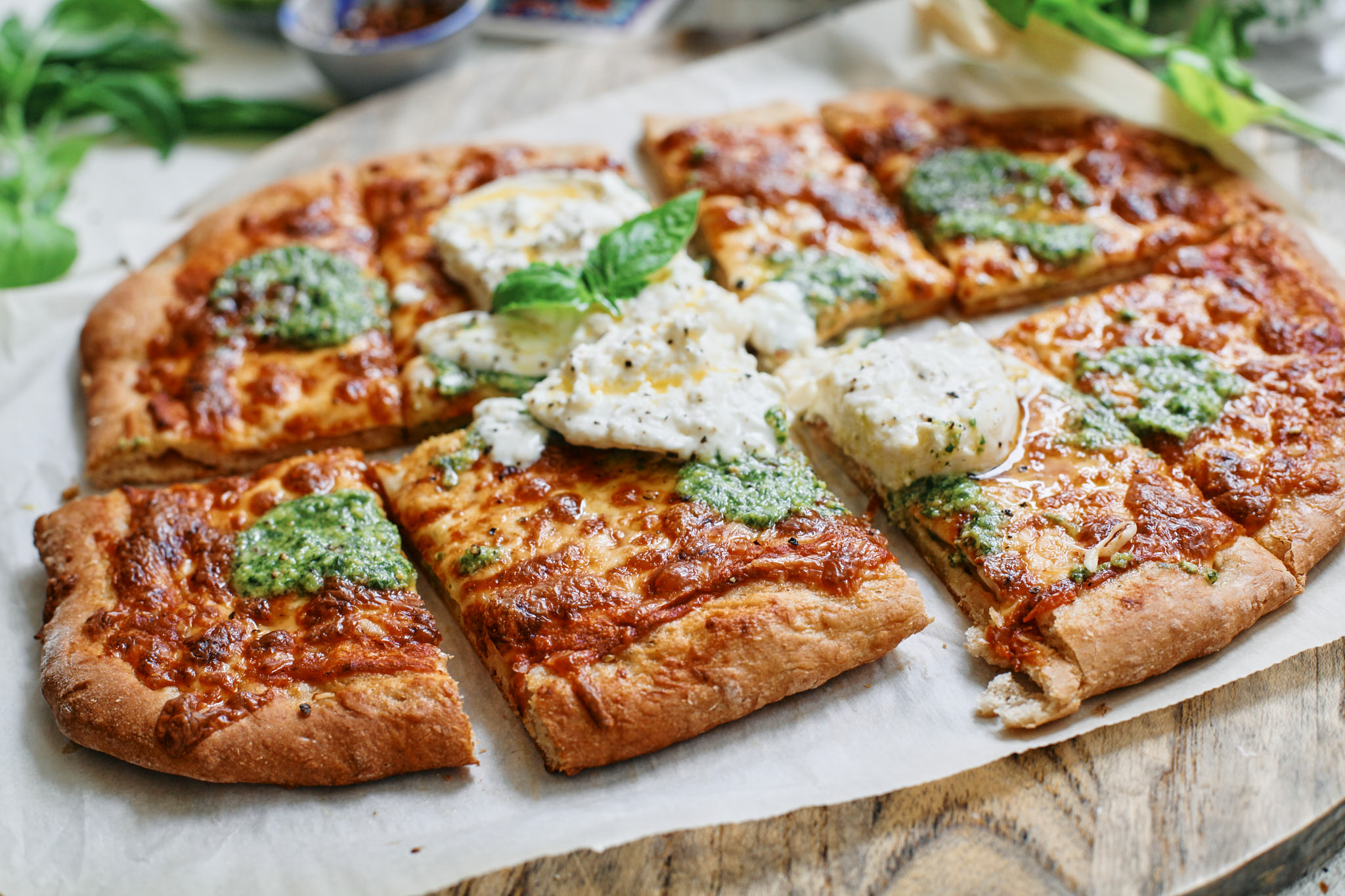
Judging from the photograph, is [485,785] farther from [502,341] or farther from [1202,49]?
[1202,49]

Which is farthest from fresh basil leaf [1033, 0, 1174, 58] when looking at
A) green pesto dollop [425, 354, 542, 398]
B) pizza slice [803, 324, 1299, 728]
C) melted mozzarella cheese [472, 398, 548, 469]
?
melted mozzarella cheese [472, 398, 548, 469]

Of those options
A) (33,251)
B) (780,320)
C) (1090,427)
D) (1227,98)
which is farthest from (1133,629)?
(33,251)

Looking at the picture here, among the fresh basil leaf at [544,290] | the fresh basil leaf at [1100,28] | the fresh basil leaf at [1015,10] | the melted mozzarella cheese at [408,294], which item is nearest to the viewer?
the fresh basil leaf at [544,290]

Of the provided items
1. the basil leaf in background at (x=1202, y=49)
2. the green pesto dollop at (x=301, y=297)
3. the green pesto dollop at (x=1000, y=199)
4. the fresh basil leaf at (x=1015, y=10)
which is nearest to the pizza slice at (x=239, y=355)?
the green pesto dollop at (x=301, y=297)

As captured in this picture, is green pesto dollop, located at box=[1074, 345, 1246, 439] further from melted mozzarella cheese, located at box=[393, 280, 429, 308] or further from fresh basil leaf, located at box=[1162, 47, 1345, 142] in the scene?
melted mozzarella cheese, located at box=[393, 280, 429, 308]

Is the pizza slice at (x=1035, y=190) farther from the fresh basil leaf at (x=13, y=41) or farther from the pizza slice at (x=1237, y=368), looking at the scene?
the fresh basil leaf at (x=13, y=41)

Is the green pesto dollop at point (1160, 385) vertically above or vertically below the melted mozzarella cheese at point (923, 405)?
above
